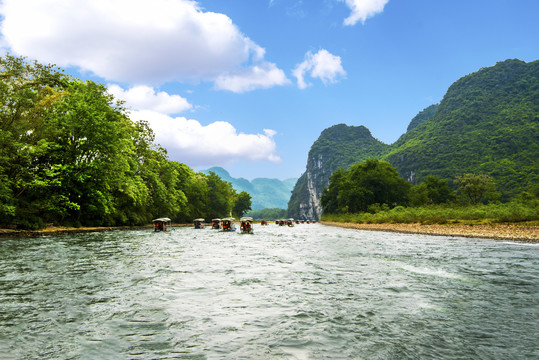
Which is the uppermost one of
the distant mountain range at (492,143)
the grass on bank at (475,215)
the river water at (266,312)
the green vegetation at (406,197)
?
the distant mountain range at (492,143)

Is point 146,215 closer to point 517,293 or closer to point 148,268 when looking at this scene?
point 148,268

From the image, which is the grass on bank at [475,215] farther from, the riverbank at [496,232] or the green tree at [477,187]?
the green tree at [477,187]

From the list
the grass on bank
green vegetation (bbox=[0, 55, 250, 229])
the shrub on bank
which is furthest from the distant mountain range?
green vegetation (bbox=[0, 55, 250, 229])

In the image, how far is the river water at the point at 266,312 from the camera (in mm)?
6648

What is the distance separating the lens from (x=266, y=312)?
959cm

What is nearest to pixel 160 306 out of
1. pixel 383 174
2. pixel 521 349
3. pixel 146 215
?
pixel 521 349

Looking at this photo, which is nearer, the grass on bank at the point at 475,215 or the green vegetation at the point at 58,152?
the green vegetation at the point at 58,152

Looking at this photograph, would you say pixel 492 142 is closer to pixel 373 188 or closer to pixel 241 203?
pixel 373 188

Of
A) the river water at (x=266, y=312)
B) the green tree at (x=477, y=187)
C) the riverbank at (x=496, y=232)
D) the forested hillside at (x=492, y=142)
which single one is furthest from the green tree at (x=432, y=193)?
Answer: the river water at (x=266, y=312)

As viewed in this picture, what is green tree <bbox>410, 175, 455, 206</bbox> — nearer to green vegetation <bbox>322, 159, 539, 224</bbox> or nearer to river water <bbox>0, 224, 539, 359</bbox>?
green vegetation <bbox>322, 159, 539, 224</bbox>

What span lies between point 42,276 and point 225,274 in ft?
27.1

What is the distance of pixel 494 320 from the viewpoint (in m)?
8.69

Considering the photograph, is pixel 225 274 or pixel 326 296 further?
pixel 225 274

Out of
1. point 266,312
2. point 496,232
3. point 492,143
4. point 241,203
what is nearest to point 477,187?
point 496,232
